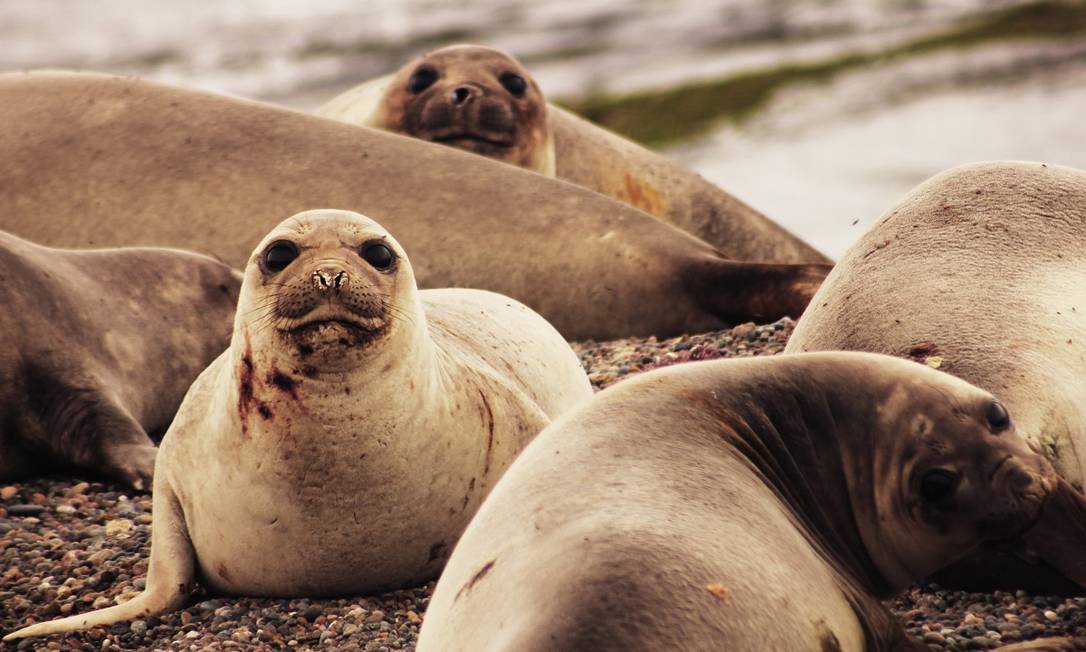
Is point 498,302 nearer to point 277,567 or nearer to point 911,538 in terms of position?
point 277,567

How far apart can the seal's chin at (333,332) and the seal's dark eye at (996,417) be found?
1428 millimetres

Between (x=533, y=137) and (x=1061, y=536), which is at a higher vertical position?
(x=1061, y=536)

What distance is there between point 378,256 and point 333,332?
9.7 inches

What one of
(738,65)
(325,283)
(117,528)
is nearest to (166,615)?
(117,528)

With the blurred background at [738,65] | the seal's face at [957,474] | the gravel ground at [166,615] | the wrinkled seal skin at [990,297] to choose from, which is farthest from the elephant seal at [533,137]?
the blurred background at [738,65]

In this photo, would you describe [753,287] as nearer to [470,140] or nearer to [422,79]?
[470,140]

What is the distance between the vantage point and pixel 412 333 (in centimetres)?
437

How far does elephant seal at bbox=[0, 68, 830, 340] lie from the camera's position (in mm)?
6723

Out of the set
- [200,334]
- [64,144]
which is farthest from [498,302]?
[64,144]

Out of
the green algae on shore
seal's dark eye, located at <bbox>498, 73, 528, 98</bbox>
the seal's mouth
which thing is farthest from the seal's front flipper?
the green algae on shore

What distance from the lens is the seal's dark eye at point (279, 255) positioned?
4.23 meters

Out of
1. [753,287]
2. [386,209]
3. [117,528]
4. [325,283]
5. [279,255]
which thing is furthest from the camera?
Result: [386,209]

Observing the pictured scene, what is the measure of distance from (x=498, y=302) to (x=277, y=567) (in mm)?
1399

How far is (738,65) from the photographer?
25562 mm
